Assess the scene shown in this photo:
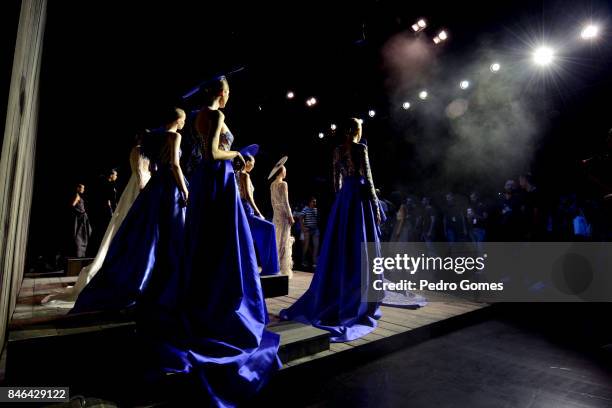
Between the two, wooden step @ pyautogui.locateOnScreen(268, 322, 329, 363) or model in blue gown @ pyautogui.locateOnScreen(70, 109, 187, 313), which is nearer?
wooden step @ pyautogui.locateOnScreen(268, 322, 329, 363)

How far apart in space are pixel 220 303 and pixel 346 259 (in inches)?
64.0

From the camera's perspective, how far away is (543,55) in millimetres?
8219

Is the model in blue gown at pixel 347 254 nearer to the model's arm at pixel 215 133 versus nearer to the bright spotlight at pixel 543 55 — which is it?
the model's arm at pixel 215 133

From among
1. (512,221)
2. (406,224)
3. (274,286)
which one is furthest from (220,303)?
Answer: (512,221)

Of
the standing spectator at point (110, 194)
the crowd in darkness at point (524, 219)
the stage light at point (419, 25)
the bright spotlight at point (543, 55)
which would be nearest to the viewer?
the crowd in darkness at point (524, 219)

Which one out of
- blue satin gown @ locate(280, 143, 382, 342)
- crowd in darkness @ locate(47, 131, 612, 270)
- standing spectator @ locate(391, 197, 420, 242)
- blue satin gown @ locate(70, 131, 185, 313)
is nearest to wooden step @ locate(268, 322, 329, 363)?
blue satin gown @ locate(280, 143, 382, 342)

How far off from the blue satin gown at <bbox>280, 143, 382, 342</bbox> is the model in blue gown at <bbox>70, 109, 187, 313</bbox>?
151 centimetres

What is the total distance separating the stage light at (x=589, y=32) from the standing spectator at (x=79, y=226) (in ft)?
42.2

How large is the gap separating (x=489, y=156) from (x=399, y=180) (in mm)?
3650

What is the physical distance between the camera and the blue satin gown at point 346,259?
3268mm

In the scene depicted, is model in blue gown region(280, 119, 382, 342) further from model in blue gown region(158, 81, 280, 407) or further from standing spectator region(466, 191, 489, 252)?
standing spectator region(466, 191, 489, 252)

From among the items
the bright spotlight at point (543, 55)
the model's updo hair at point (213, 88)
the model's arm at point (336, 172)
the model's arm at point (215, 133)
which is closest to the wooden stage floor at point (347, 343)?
the model's arm at point (215, 133)

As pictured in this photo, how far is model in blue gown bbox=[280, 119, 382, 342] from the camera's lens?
327 cm

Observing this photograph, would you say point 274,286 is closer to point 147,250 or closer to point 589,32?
point 147,250
